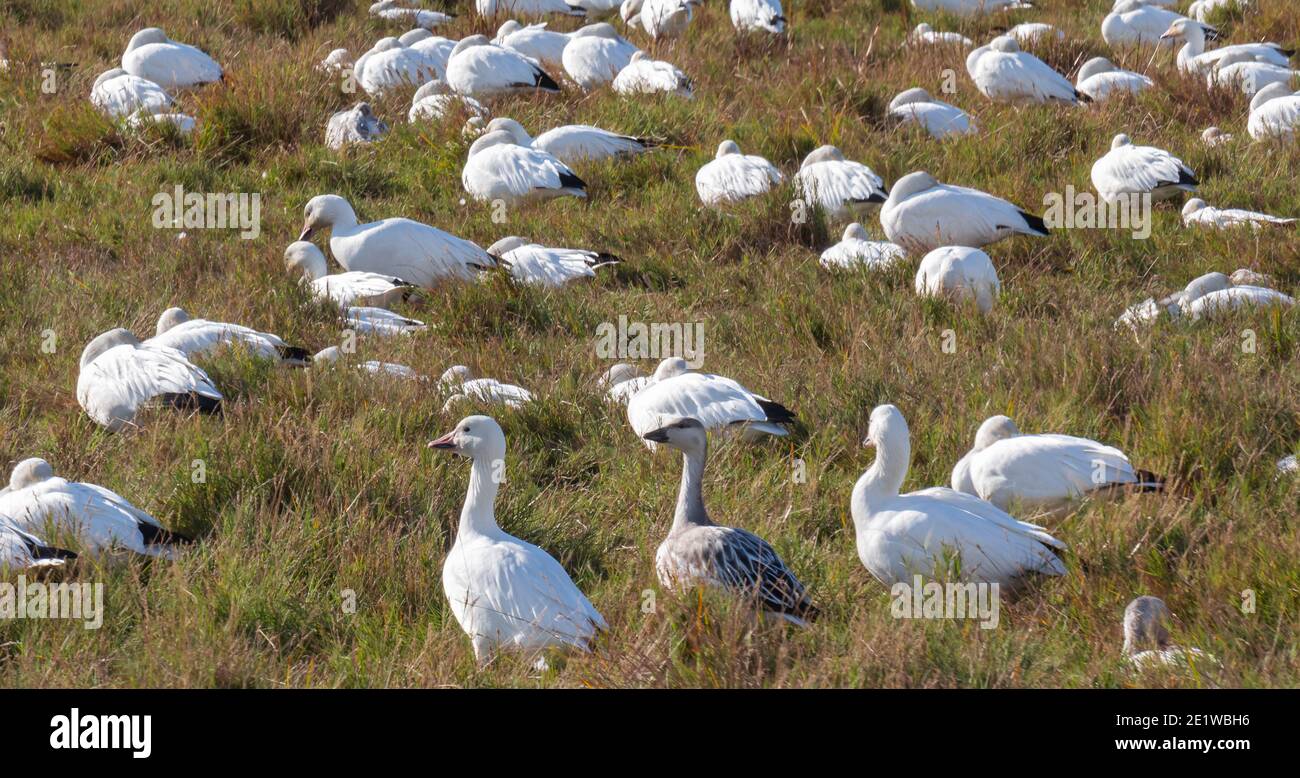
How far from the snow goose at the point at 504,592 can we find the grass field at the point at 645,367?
0.09 meters

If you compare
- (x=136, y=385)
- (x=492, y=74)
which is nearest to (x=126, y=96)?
(x=492, y=74)

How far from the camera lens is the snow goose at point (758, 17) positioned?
1283 centimetres

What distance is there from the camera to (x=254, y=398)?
5.76m

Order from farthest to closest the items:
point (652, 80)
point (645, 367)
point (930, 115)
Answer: point (652, 80)
point (930, 115)
point (645, 367)

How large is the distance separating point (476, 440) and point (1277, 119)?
22.9ft

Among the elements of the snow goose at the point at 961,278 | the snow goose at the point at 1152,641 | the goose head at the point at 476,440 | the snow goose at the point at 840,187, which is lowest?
the snow goose at the point at 1152,641

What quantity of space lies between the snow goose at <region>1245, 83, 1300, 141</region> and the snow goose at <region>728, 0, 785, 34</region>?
464 cm

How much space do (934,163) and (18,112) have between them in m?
6.44

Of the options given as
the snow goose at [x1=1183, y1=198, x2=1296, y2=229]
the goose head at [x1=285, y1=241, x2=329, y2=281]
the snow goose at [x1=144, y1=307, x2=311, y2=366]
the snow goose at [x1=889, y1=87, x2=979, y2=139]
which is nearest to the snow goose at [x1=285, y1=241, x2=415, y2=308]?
the goose head at [x1=285, y1=241, x2=329, y2=281]

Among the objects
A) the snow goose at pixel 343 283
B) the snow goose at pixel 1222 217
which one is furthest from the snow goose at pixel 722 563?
the snow goose at pixel 1222 217

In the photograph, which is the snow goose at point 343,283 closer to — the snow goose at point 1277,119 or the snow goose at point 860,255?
the snow goose at point 860,255

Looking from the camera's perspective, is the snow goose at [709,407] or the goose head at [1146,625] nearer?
the goose head at [1146,625]

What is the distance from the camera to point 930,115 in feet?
32.5

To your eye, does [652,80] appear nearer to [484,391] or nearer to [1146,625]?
[484,391]
